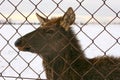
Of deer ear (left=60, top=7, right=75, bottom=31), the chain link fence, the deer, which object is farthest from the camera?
the deer

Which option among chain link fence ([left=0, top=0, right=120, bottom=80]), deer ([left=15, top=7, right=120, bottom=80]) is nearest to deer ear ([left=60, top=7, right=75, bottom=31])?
deer ([left=15, top=7, right=120, bottom=80])

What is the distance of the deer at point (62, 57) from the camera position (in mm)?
5797

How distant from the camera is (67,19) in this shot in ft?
18.7

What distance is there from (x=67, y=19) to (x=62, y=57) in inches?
25.3

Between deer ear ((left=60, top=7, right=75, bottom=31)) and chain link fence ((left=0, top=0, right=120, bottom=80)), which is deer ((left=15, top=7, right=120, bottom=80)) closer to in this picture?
deer ear ((left=60, top=7, right=75, bottom=31))

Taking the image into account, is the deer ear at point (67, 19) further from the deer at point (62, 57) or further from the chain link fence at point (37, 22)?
the chain link fence at point (37, 22)

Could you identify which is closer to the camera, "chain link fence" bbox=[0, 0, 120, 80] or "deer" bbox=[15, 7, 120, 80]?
"chain link fence" bbox=[0, 0, 120, 80]

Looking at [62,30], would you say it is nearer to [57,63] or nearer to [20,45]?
[57,63]

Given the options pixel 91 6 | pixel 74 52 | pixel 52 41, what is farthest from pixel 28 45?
pixel 91 6

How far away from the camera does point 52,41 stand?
6.05 m

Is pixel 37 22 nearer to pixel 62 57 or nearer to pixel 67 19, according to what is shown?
pixel 62 57

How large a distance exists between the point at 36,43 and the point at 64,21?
53 centimetres

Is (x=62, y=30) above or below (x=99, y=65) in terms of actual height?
above

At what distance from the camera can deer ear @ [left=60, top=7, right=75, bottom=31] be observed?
5390 millimetres
